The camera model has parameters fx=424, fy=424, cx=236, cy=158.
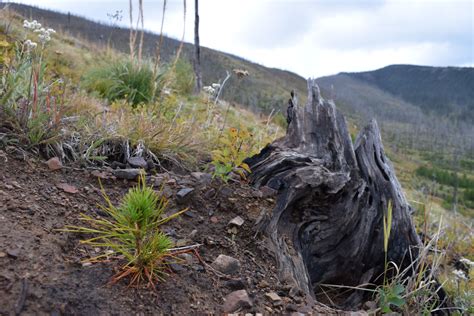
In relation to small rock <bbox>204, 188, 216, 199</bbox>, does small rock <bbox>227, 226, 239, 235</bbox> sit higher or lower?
lower

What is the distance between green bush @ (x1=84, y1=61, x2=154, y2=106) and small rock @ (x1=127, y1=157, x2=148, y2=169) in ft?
10.7

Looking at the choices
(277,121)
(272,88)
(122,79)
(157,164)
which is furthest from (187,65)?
(272,88)

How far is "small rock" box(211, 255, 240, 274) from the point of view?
2.16m

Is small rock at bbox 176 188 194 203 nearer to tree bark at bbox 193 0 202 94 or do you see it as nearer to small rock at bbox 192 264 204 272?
small rock at bbox 192 264 204 272

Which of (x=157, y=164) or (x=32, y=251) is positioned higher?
(x=157, y=164)

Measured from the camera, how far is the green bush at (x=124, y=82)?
20.4 feet

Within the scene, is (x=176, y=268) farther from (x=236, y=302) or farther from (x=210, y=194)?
(x=210, y=194)

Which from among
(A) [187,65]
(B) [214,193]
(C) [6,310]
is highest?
(A) [187,65]

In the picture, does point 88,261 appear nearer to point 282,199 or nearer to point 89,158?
point 89,158

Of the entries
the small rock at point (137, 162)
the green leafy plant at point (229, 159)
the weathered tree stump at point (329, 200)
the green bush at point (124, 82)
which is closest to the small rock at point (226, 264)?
the weathered tree stump at point (329, 200)

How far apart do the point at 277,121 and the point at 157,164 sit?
8.60m

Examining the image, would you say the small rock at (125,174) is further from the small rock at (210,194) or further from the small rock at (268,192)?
the small rock at (268,192)

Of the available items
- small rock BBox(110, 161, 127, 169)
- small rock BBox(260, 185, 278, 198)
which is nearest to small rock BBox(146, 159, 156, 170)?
small rock BBox(110, 161, 127, 169)

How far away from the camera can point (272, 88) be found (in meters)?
133
